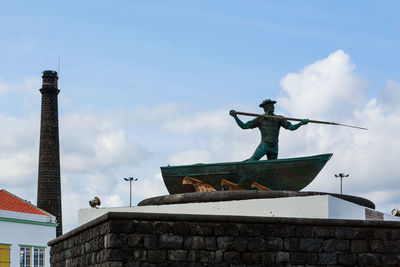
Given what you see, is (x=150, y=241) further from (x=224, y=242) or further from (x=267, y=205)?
(x=267, y=205)

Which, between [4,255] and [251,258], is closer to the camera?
[251,258]

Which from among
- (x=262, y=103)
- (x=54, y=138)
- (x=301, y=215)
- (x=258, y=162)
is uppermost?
(x=54, y=138)

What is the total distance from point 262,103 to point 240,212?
3.01 meters

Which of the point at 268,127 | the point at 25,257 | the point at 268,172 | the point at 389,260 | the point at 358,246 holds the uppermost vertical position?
the point at 268,127

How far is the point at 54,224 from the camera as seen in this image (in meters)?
37.8

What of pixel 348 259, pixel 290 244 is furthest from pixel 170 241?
pixel 348 259

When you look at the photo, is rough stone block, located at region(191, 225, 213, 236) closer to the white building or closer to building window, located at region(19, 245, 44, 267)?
the white building

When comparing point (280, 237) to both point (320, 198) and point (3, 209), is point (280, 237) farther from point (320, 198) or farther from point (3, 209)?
point (3, 209)

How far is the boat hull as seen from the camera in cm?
1670

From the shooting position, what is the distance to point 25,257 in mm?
35656

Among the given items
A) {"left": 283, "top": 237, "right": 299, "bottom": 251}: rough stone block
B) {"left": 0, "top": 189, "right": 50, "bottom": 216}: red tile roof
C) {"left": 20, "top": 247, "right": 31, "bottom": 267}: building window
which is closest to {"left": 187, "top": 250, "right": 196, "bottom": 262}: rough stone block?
{"left": 283, "top": 237, "right": 299, "bottom": 251}: rough stone block

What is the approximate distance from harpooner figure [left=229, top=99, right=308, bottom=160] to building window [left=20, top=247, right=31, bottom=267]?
20.4 m

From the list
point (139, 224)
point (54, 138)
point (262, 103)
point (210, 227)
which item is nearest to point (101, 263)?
point (139, 224)

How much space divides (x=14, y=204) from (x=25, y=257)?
268 cm
